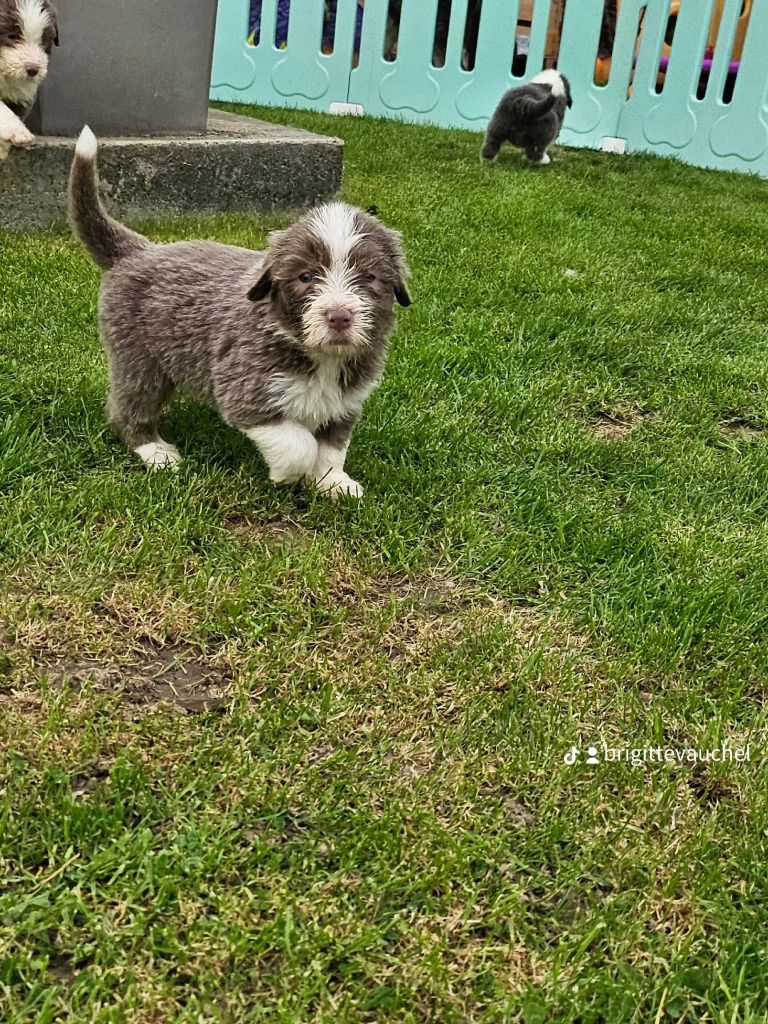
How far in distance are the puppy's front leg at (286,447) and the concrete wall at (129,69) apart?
3.93 m

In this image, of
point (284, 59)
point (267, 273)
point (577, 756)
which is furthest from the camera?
point (284, 59)

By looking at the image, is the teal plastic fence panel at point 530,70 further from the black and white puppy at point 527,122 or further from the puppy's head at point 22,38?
the puppy's head at point 22,38

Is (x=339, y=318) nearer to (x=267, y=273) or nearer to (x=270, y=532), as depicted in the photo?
(x=267, y=273)

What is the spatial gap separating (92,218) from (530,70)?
10.2 metres

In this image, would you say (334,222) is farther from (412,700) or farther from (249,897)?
(249,897)

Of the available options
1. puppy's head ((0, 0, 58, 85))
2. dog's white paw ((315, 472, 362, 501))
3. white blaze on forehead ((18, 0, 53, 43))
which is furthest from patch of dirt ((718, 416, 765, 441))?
white blaze on forehead ((18, 0, 53, 43))

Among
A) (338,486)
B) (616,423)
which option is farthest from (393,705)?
(616,423)

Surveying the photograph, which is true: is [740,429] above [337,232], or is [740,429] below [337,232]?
below

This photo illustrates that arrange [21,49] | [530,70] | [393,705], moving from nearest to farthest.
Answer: [393,705]
[21,49]
[530,70]

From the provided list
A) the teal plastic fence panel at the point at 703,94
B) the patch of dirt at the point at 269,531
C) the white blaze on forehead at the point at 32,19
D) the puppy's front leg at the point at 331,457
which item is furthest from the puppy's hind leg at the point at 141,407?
the teal plastic fence panel at the point at 703,94

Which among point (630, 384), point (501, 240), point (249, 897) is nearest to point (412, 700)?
point (249, 897)

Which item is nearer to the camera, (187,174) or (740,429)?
(740,429)

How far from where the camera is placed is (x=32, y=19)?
5.08 metres

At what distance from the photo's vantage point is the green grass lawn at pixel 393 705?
1.60 metres
